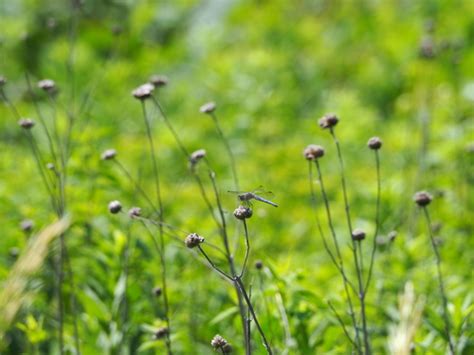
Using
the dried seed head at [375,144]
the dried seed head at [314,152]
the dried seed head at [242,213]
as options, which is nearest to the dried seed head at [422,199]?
the dried seed head at [375,144]

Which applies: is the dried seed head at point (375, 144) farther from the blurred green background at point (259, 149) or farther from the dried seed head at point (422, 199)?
the blurred green background at point (259, 149)

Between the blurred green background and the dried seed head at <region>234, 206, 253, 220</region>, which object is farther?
the blurred green background

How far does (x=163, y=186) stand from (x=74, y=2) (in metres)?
1.21

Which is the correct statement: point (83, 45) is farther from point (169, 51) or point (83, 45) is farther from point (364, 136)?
point (364, 136)

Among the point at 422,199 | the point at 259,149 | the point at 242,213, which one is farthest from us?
the point at 259,149

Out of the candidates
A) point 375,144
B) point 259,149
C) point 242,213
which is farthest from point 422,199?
point 259,149

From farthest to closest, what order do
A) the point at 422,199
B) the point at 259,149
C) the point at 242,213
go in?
1. the point at 259,149
2. the point at 422,199
3. the point at 242,213

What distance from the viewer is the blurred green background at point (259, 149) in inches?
94.4

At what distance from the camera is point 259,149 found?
417 centimetres

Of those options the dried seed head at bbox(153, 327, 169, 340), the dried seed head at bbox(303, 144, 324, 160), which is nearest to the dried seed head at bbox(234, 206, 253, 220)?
the dried seed head at bbox(303, 144, 324, 160)

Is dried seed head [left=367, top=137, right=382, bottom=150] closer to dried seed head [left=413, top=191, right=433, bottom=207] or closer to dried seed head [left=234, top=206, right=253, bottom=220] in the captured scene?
dried seed head [left=413, top=191, right=433, bottom=207]

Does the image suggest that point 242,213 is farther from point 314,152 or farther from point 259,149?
point 259,149

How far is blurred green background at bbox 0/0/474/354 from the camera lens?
2.40 m

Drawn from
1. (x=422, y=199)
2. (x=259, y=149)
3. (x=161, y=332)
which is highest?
(x=259, y=149)
